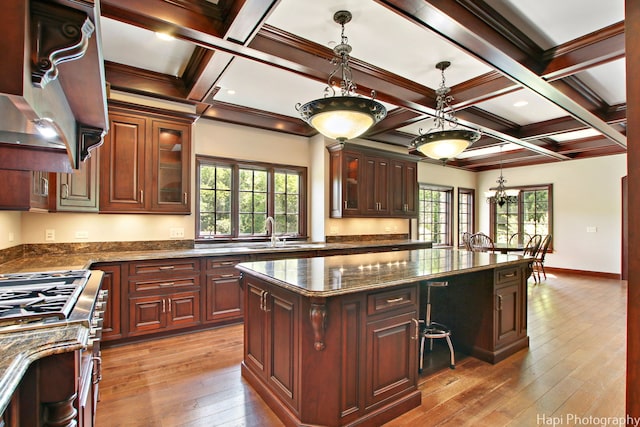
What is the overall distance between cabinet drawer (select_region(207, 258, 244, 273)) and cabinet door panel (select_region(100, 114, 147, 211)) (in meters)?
0.96

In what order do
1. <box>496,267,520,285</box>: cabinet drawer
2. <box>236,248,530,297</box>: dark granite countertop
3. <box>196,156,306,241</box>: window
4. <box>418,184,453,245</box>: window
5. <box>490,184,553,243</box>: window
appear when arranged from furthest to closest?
1. <box>418,184,453,245</box>: window
2. <box>490,184,553,243</box>: window
3. <box>196,156,306,241</box>: window
4. <box>496,267,520,285</box>: cabinet drawer
5. <box>236,248,530,297</box>: dark granite countertop

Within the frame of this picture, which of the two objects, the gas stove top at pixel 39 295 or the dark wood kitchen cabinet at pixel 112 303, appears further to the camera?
the dark wood kitchen cabinet at pixel 112 303

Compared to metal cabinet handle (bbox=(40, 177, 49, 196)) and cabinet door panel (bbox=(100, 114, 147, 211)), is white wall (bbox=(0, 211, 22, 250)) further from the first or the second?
cabinet door panel (bbox=(100, 114, 147, 211))

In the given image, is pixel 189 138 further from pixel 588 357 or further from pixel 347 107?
pixel 588 357

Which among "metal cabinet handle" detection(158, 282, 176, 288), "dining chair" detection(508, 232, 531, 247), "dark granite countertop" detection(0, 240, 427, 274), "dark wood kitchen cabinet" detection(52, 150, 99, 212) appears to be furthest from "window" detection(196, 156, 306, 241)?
"dining chair" detection(508, 232, 531, 247)

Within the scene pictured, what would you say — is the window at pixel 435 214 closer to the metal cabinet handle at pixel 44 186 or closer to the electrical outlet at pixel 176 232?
the electrical outlet at pixel 176 232

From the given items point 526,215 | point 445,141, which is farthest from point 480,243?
point 445,141

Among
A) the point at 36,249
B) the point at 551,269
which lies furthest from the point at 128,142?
the point at 551,269

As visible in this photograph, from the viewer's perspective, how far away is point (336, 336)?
189 centimetres

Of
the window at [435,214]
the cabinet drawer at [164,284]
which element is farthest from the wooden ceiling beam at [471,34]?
the window at [435,214]

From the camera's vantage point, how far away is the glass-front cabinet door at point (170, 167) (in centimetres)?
369

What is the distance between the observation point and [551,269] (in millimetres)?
7727

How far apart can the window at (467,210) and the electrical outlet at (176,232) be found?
7.33 m

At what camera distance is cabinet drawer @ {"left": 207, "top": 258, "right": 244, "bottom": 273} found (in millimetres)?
3728
